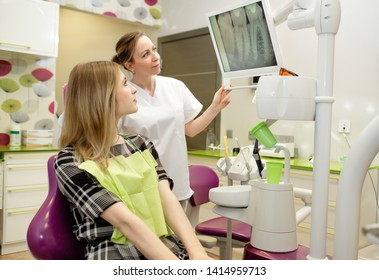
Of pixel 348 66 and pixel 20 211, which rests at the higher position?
pixel 348 66

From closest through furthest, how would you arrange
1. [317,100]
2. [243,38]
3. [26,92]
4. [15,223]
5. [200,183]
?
1. [317,100]
2. [243,38]
3. [200,183]
4. [15,223]
5. [26,92]

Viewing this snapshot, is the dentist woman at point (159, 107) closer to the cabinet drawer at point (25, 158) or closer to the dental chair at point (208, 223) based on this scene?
the dental chair at point (208, 223)

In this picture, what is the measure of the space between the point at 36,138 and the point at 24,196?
614 mm

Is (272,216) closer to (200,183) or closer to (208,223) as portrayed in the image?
(200,183)

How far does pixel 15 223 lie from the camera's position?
9.78ft

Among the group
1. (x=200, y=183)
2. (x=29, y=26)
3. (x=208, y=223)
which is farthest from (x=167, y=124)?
(x=29, y=26)

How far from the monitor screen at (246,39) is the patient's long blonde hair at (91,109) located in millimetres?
395

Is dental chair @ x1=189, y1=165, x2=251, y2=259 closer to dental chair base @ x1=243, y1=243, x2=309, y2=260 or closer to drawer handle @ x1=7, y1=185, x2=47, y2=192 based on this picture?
dental chair base @ x1=243, y1=243, x2=309, y2=260

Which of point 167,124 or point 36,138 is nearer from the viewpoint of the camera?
point 167,124

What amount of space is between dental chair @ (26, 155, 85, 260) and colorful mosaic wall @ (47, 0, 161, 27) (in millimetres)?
2982

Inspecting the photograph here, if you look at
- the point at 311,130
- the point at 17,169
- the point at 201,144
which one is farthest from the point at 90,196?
the point at 201,144

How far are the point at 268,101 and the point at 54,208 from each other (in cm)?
73

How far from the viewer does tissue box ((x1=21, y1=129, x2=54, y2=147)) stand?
3.38 metres
